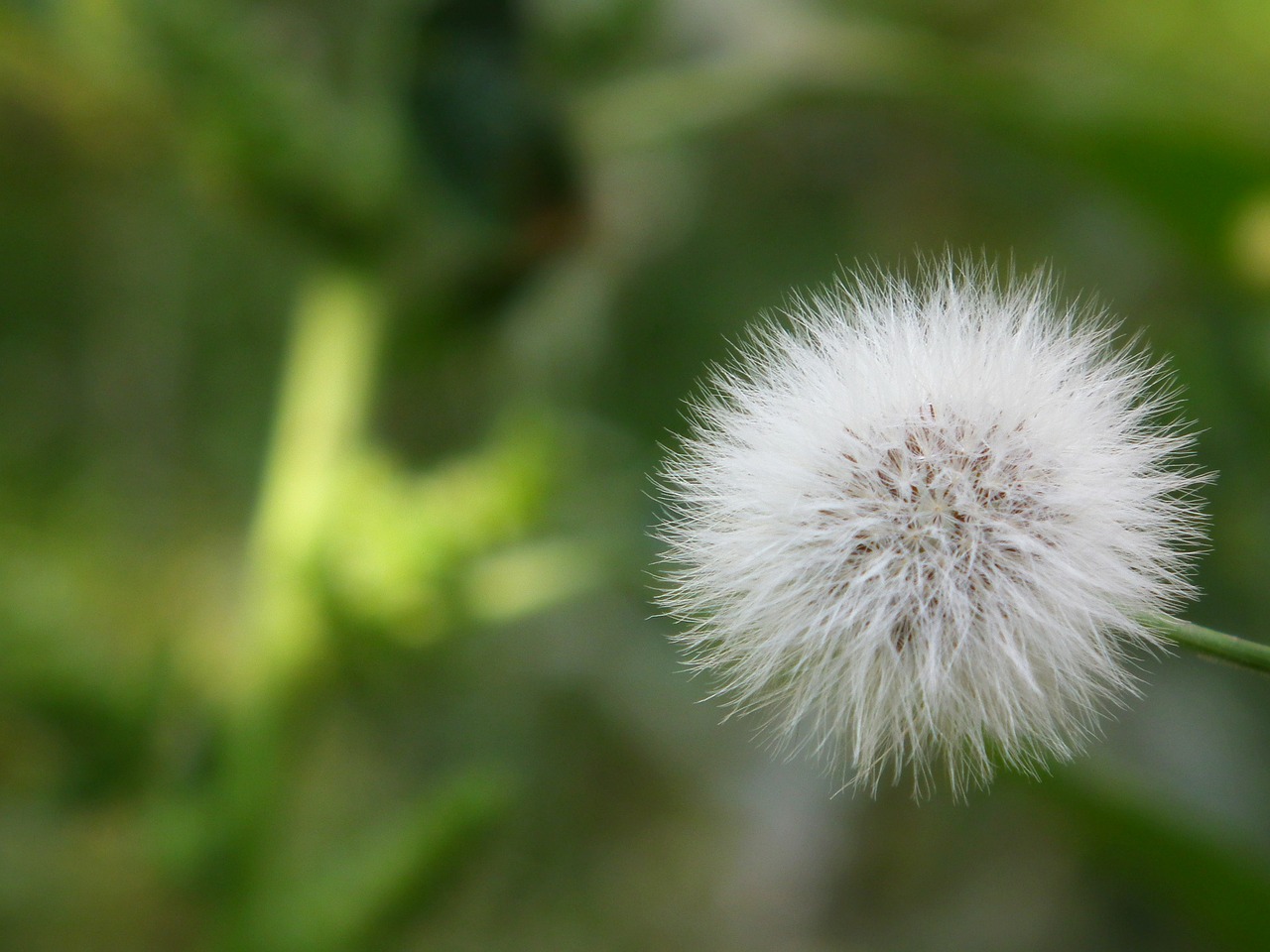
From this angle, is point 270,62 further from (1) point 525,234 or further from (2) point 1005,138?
(2) point 1005,138

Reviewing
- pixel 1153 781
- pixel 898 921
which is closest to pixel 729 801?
pixel 898 921

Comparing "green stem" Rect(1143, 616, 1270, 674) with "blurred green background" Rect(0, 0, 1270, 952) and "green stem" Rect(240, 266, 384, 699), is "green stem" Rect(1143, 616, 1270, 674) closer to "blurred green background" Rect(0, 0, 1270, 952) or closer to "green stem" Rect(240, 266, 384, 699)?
"blurred green background" Rect(0, 0, 1270, 952)

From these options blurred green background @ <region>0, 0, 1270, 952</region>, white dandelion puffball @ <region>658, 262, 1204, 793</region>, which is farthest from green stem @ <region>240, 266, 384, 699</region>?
white dandelion puffball @ <region>658, 262, 1204, 793</region>

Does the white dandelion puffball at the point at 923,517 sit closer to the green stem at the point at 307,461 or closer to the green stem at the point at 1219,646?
the green stem at the point at 1219,646

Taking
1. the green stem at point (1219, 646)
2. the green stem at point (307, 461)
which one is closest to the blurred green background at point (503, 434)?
the green stem at point (307, 461)

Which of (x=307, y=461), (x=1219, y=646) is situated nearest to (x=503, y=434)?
(x=307, y=461)

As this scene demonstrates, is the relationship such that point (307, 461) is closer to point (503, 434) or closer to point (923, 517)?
point (503, 434)
